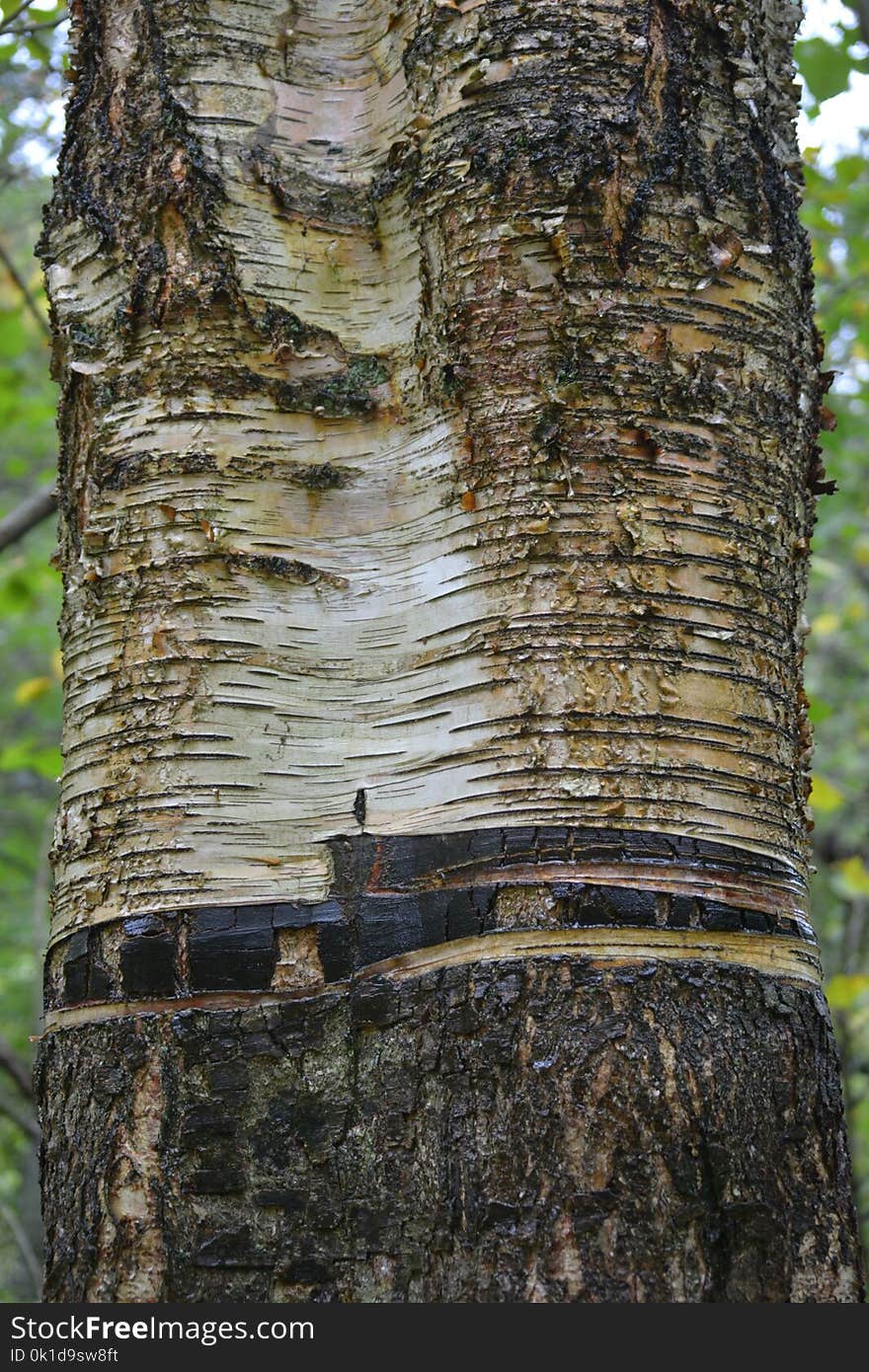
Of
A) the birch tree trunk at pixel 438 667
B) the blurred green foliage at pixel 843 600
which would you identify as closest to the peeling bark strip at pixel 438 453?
the birch tree trunk at pixel 438 667

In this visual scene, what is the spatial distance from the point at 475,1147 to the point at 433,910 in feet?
0.84

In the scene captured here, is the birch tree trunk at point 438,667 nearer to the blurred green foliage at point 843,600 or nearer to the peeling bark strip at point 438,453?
the peeling bark strip at point 438,453

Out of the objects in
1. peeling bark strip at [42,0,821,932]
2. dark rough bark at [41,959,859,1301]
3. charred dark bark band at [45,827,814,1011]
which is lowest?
dark rough bark at [41,959,859,1301]

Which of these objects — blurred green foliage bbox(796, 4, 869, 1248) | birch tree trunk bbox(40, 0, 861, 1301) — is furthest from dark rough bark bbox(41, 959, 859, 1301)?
blurred green foliage bbox(796, 4, 869, 1248)

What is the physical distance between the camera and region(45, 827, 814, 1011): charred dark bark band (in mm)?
1378

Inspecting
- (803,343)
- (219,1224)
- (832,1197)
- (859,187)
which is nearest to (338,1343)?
(219,1224)

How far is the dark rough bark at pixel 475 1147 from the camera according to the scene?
1.27 m

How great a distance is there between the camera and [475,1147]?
1.30m

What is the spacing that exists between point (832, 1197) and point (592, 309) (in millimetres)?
1050

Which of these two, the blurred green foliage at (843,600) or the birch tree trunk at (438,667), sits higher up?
the blurred green foliage at (843,600)

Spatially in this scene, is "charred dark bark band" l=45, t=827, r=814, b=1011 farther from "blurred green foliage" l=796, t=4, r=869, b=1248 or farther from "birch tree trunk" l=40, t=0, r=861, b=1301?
"blurred green foliage" l=796, t=4, r=869, b=1248

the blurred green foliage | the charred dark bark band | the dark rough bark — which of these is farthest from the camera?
the blurred green foliage

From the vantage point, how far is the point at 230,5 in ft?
5.75

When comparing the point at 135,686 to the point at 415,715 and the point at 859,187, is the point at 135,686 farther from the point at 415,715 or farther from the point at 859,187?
the point at 859,187
